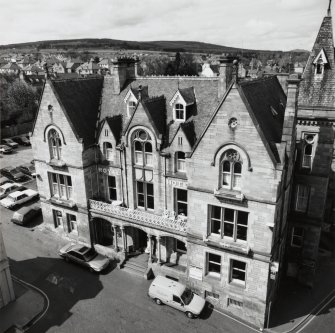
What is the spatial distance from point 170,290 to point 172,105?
16.1m

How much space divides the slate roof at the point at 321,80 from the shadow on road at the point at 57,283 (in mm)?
24365

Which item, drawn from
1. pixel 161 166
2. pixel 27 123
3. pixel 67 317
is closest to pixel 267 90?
pixel 161 166

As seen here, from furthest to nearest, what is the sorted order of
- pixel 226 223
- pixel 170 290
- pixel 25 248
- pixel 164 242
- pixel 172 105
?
pixel 25 248 < pixel 164 242 < pixel 172 105 < pixel 170 290 < pixel 226 223

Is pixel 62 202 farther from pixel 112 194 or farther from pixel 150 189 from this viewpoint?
pixel 150 189

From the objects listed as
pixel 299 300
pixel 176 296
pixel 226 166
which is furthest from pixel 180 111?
pixel 299 300

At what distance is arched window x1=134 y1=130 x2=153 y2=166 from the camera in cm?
2944

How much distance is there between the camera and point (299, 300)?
29422 mm

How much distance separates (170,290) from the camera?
27.5 m

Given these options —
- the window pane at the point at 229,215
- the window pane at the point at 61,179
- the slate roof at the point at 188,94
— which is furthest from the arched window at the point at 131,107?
the window pane at the point at 229,215

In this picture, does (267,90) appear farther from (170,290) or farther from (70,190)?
(70,190)

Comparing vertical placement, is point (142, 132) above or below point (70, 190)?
above

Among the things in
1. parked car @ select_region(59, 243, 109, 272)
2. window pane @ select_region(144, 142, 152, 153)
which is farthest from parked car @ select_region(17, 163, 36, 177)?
window pane @ select_region(144, 142, 152, 153)

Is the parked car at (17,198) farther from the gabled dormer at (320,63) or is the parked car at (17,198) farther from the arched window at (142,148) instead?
the gabled dormer at (320,63)

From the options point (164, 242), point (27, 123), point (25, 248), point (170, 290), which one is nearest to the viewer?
point (170, 290)
